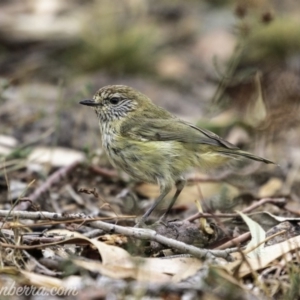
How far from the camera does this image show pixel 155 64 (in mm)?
10641

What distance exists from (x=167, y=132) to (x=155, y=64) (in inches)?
196

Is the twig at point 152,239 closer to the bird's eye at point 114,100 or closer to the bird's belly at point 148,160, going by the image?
the bird's belly at point 148,160

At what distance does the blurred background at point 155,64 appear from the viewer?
315 inches

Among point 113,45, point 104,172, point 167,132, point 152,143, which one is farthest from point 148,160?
point 113,45

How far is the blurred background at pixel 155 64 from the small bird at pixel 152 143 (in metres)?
1.27

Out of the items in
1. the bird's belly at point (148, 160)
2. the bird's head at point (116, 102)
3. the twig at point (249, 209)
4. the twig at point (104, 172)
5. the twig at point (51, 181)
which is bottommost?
the twig at point (104, 172)

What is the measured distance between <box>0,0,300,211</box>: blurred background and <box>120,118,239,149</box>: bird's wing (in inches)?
51.4

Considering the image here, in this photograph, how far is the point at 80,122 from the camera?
803 cm

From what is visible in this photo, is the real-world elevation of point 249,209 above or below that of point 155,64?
above

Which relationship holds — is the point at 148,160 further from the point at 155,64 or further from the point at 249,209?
the point at 155,64

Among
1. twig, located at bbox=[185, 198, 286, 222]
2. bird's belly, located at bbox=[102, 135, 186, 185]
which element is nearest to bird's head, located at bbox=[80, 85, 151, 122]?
bird's belly, located at bbox=[102, 135, 186, 185]

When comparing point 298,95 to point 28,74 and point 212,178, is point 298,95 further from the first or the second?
point 28,74

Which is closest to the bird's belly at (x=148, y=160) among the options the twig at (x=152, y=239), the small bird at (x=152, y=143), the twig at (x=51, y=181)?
the small bird at (x=152, y=143)

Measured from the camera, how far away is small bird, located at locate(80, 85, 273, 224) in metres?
5.55
